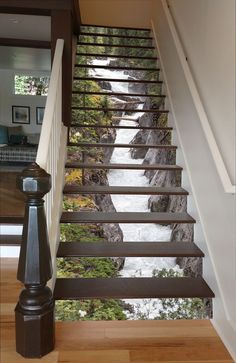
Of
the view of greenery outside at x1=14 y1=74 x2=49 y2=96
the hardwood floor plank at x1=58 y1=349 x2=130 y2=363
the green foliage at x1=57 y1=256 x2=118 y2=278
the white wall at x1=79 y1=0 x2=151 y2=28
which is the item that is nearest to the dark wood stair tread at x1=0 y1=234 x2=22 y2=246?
the green foliage at x1=57 y1=256 x2=118 y2=278

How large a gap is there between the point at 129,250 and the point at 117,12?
4573 millimetres

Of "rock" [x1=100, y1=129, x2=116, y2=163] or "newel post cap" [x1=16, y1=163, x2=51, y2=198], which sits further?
"rock" [x1=100, y1=129, x2=116, y2=163]

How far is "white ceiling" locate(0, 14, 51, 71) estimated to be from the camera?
161 inches

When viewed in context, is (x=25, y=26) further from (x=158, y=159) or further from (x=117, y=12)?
(x=158, y=159)

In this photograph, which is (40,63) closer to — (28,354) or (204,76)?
(204,76)

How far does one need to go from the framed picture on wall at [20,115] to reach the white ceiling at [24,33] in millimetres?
2306

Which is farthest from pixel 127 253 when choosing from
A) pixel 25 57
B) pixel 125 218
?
pixel 25 57

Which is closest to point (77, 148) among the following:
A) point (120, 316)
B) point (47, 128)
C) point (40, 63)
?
point (47, 128)

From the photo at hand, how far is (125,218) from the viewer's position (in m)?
2.68

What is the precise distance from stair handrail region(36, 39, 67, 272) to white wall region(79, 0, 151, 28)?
312 cm

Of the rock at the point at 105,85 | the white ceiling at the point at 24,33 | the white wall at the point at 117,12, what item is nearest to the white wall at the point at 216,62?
the white ceiling at the point at 24,33

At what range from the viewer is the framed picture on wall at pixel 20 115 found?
997 cm

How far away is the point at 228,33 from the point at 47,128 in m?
1.21

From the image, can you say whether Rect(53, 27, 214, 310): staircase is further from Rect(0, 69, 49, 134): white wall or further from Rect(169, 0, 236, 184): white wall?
Rect(0, 69, 49, 134): white wall
